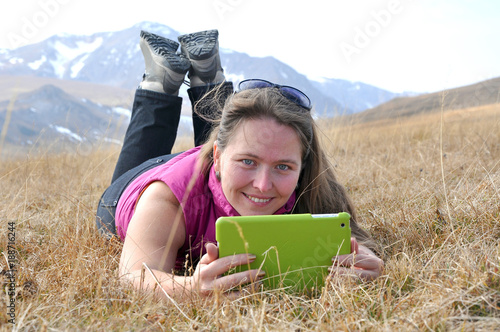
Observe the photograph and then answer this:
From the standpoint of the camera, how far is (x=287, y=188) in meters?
2.03

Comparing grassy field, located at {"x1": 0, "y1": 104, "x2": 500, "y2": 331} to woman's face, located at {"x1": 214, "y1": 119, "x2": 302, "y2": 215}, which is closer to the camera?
grassy field, located at {"x1": 0, "y1": 104, "x2": 500, "y2": 331}

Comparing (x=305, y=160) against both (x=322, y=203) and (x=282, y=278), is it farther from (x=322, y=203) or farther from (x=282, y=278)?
(x=282, y=278)

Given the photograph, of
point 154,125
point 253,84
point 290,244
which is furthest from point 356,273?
point 154,125

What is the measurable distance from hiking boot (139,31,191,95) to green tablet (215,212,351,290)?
1.81 m

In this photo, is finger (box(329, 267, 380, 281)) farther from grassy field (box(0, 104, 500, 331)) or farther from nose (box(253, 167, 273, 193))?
nose (box(253, 167, 273, 193))

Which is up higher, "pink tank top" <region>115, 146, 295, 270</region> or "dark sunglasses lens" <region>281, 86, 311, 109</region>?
"dark sunglasses lens" <region>281, 86, 311, 109</region>

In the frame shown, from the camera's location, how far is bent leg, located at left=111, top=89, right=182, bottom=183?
330 cm

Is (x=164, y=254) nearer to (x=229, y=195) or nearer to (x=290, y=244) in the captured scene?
(x=229, y=195)

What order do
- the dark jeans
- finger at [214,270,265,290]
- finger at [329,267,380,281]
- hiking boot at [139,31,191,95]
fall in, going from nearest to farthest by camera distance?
finger at [214,270,265,290]
finger at [329,267,380,281]
hiking boot at [139,31,191,95]
the dark jeans

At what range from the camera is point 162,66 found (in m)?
3.20

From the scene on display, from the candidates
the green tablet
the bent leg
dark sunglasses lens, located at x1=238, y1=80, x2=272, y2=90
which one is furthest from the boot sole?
the green tablet

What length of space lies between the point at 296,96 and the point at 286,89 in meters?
0.07

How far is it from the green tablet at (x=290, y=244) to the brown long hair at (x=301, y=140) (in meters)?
0.46

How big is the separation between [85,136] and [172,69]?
1.50 metres
